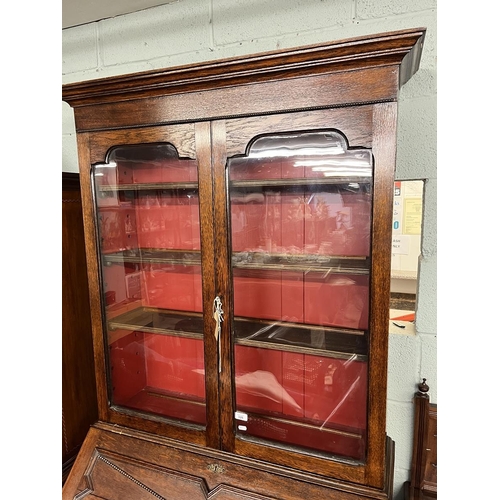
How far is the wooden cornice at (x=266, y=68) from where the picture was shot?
834 mm

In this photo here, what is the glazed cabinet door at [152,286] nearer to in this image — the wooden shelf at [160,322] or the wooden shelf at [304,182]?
the wooden shelf at [160,322]

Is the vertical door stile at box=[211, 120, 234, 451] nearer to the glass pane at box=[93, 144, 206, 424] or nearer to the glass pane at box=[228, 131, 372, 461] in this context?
the glass pane at box=[228, 131, 372, 461]

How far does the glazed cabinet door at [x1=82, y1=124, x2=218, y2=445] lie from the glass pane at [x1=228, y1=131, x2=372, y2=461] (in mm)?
144

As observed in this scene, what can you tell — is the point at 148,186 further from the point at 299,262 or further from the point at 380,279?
the point at 380,279

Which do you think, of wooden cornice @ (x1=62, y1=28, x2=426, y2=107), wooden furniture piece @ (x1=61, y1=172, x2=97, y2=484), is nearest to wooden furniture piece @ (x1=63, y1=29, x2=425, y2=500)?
wooden cornice @ (x1=62, y1=28, x2=426, y2=107)

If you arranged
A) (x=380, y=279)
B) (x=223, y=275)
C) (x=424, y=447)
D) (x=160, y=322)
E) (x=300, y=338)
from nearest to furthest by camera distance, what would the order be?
(x=380, y=279) < (x=223, y=275) < (x=300, y=338) < (x=424, y=447) < (x=160, y=322)

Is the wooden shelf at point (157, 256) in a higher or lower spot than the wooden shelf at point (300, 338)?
higher

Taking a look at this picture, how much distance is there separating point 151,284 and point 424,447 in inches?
45.3

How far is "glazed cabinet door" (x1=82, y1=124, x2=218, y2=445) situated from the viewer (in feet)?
3.83

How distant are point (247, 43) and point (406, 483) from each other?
1733mm

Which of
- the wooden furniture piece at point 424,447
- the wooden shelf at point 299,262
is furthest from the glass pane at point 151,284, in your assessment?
the wooden furniture piece at point 424,447

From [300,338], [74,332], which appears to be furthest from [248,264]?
[74,332]

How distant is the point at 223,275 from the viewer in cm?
108

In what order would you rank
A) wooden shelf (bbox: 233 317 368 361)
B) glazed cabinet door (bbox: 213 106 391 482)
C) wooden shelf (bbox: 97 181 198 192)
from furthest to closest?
wooden shelf (bbox: 97 181 198 192) < wooden shelf (bbox: 233 317 368 361) < glazed cabinet door (bbox: 213 106 391 482)
